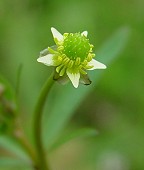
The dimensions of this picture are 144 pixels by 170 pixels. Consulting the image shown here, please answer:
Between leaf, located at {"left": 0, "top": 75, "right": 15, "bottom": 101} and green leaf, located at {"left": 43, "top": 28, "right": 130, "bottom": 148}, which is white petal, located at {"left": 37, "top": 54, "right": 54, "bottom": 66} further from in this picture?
green leaf, located at {"left": 43, "top": 28, "right": 130, "bottom": 148}

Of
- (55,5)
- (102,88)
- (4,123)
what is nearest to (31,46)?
(55,5)

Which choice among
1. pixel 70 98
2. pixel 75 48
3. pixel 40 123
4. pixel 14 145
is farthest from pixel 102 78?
pixel 75 48


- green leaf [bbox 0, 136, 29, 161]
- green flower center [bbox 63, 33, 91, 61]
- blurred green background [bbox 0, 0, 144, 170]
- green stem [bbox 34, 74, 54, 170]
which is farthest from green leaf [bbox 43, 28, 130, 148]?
blurred green background [bbox 0, 0, 144, 170]

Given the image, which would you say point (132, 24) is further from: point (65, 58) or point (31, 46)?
point (65, 58)

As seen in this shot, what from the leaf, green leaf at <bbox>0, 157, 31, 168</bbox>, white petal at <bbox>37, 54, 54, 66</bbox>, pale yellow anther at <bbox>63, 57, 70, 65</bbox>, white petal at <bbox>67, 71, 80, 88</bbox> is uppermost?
white petal at <bbox>37, 54, 54, 66</bbox>

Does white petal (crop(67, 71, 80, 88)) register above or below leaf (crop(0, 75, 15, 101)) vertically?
above

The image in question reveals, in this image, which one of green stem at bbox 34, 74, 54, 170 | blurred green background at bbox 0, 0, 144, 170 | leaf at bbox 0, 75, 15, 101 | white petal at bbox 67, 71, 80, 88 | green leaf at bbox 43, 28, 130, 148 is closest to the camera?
white petal at bbox 67, 71, 80, 88
